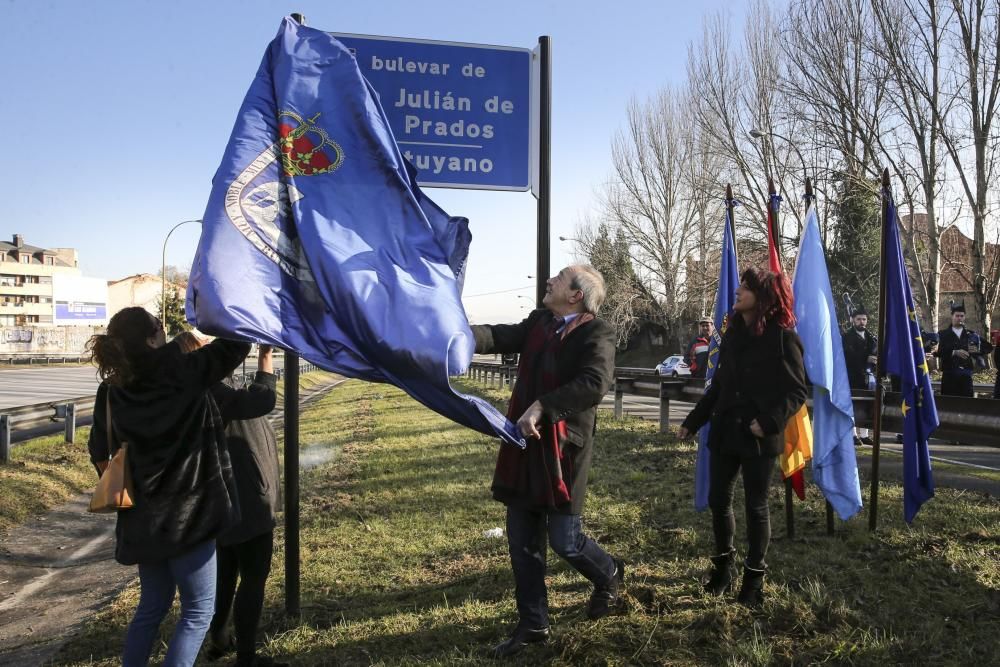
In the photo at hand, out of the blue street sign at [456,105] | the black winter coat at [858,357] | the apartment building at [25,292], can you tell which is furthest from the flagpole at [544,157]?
the apartment building at [25,292]

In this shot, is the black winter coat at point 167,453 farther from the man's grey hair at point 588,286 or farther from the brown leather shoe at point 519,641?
the man's grey hair at point 588,286

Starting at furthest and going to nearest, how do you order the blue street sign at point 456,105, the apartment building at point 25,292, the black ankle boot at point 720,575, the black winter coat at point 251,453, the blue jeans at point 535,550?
the apartment building at point 25,292
the blue street sign at point 456,105
the black ankle boot at point 720,575
the blue jeans at point 535,550
the black winter coat at point 251,453

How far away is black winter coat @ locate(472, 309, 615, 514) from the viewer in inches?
137

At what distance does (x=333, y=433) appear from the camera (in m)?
14.7

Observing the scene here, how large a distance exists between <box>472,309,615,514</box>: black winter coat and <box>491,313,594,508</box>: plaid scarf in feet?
0.11

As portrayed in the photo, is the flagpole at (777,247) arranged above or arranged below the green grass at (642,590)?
above

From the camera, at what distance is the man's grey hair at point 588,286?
12.4 ft

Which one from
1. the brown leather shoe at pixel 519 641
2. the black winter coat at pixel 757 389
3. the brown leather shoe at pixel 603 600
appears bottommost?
the brown leather shoe at pixel 519 641

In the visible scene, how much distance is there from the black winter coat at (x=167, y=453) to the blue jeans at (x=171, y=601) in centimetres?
11

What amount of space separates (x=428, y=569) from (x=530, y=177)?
280 centimetres

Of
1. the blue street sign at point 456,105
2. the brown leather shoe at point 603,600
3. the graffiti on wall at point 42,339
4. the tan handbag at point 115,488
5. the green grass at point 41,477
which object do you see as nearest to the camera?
the tan handbag at point 115,488

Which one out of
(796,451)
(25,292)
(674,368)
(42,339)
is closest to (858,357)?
(796,451)

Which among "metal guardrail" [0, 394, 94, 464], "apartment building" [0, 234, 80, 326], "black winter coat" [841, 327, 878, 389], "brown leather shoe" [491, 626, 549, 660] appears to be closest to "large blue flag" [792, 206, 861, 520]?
"brown leather shoe" [491, 626, 549, 660]

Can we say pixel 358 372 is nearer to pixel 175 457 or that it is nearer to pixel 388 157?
pixel 175 457
